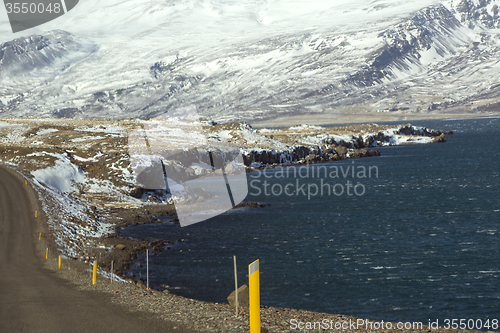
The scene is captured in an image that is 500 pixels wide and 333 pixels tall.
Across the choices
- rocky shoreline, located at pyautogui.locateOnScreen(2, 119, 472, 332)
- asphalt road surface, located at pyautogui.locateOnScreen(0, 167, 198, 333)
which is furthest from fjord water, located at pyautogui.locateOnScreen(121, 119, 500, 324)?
asphalt road surface, located at pyautogui.locateOnScreen(0, 167, 198, 333)

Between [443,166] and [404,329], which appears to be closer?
[404,329]

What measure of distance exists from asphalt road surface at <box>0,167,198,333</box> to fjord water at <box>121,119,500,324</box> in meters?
7.55

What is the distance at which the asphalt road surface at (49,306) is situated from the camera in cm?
1491

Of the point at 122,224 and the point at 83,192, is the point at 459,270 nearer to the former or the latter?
the point at 122,224

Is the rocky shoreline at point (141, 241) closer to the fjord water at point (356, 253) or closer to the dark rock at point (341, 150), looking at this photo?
the dark rock at point (341, 150)

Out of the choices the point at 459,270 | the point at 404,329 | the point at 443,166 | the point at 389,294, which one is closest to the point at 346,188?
the point at 443,166

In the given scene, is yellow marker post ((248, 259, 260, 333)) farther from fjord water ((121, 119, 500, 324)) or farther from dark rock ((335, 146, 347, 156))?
dark rock ((335, 146, 347, 156))

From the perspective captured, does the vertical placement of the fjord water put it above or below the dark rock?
above

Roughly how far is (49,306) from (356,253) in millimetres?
23717

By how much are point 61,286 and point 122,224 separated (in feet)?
76.9

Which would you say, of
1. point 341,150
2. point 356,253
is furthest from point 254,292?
point 341,150

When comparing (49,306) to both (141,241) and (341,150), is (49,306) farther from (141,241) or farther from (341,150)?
(341,150)

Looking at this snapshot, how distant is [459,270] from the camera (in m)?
29.1

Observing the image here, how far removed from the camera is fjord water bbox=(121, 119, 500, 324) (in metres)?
24.8
